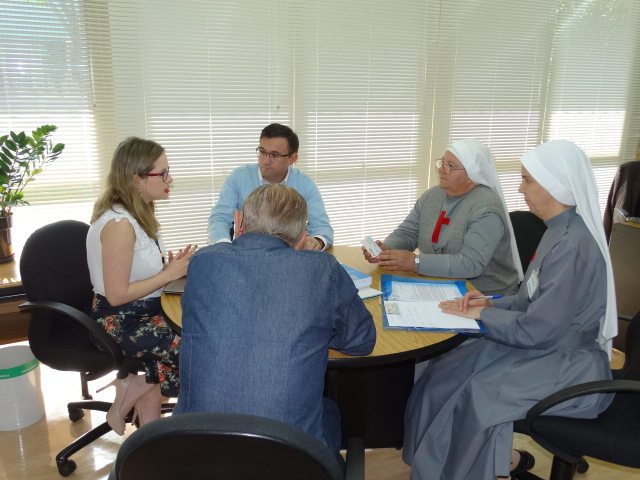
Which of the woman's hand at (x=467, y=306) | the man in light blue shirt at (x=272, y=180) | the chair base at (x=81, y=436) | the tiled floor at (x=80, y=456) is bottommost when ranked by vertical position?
the tiled floor at (x=80, y=456)

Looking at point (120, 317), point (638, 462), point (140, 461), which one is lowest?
point (638, 462)

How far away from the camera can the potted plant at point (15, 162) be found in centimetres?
262

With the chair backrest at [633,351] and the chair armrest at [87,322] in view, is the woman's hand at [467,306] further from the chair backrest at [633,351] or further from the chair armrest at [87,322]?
the chair armrest at [87,322]

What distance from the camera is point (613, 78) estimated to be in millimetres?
4762

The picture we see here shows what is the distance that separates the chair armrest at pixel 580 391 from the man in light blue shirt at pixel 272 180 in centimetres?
135

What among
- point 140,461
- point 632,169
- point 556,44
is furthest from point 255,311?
point 556,44

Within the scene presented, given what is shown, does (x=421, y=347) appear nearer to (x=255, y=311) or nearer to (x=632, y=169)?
(x=255, y=311)

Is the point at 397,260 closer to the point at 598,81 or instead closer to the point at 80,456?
the point at 80,456

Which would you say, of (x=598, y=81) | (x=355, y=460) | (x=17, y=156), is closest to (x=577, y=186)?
(x=355, y=460)

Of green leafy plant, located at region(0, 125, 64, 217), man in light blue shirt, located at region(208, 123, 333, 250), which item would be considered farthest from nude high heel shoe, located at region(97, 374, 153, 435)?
green leafy plant, located at region(0, 125, 64, 217)

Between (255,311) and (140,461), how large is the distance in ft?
1.29

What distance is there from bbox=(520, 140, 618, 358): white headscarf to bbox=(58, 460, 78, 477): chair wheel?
7.35 ft

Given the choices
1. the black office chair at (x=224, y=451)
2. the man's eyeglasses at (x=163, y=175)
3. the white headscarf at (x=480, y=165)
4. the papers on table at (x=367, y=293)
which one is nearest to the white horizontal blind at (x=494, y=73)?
the white headscarf at (x=480, y=165)

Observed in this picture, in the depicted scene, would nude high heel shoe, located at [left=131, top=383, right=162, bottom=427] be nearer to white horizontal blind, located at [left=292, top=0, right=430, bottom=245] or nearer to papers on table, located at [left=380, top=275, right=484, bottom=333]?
papers on table, located at [left=380, top=275, right=484, bottom=333]
